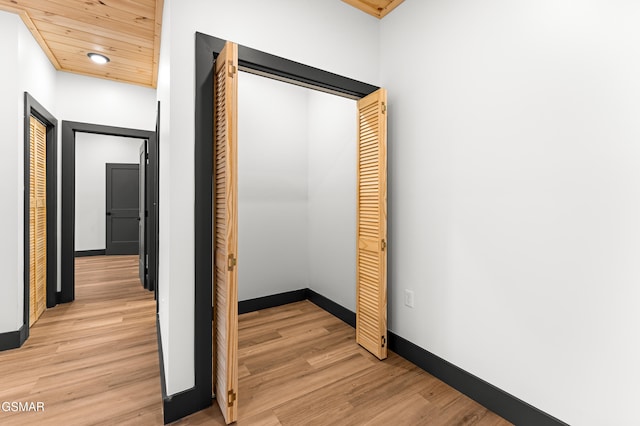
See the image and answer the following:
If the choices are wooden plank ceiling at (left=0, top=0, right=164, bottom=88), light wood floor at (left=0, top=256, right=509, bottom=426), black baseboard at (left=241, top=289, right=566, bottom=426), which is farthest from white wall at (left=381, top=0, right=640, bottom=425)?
wooden plank ceiling at (left=0, top=0, right=164, bottom=88)

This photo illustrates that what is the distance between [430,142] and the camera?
1.99 m

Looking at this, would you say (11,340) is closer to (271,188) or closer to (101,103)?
(271,188)

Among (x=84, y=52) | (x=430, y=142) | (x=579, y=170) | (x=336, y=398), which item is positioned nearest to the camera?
(x=579, y=170)

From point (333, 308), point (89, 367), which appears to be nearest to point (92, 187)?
point (89, 367)

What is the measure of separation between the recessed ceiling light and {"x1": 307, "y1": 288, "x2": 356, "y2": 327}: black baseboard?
126 inches

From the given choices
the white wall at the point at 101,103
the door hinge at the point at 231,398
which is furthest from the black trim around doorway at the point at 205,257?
the white wall at the point at 101,103

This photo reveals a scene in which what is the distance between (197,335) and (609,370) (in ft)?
6.31

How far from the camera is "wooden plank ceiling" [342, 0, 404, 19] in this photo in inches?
86.1

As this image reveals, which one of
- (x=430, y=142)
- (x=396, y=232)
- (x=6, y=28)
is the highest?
(x=6, y=28)

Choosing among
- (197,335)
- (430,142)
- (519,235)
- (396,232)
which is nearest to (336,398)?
(197,335)

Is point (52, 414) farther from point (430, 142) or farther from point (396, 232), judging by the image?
point (430, 142)

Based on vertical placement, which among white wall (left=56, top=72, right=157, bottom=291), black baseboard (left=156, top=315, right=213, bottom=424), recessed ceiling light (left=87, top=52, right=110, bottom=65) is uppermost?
recessed ceiling light (left=87, top=52, right=110, bottom=65)

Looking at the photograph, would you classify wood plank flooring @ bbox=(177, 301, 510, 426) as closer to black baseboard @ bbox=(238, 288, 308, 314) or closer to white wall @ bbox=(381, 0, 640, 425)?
white wall @ bbox=(381, 0, 640, 425)

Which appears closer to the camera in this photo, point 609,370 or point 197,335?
point 609,370
